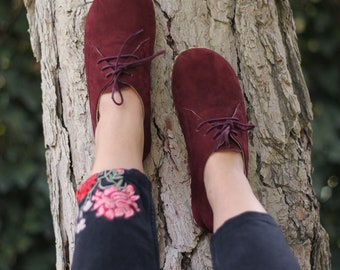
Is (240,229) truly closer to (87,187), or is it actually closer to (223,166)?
(223,166)

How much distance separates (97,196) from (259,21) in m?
0.56

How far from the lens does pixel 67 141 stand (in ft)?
4.64

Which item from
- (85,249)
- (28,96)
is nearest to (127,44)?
(85,249)

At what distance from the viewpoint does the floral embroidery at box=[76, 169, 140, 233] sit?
1.17m

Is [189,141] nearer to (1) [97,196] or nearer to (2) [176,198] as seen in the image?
(2) [176,198]

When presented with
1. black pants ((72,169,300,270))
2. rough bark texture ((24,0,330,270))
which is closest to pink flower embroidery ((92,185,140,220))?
black pants ((72,169,300,270))

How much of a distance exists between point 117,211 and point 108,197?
0.11ft

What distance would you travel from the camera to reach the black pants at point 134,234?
3.70 feet

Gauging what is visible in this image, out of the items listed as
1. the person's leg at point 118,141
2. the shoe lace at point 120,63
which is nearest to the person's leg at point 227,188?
the person's leg at point 118,141

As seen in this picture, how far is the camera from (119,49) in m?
1.41

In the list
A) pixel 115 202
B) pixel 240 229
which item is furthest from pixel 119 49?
pixel 240 229

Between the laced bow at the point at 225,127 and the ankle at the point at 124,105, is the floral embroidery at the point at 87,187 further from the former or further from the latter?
the laced bow at the point at 225,127

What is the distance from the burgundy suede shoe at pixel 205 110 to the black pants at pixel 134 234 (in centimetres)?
15

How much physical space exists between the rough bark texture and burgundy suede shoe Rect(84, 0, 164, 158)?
0.03 m
